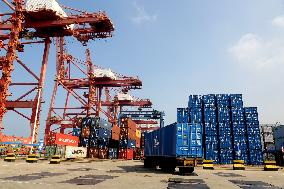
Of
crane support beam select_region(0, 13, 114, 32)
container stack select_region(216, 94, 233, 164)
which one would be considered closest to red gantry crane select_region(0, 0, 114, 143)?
crane support beam select_region(0, 13, 114, 32)

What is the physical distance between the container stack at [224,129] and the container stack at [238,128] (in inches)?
18.0

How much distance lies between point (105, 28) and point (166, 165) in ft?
102

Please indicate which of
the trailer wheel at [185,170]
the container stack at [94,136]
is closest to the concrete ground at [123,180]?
the trailer wheel at [185,170]

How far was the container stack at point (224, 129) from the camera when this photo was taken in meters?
31.5

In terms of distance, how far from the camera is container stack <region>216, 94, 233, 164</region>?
31.5 meters

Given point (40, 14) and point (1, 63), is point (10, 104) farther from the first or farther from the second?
point (40, 14)

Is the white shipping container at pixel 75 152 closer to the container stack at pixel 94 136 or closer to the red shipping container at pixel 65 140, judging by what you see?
the red shipping container at pixel 65 140

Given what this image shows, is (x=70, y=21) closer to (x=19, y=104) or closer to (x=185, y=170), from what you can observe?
(x=19, y=104)

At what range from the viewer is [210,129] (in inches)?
1266

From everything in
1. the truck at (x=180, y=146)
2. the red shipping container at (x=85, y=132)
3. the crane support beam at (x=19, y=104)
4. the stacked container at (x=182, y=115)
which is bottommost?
the truck at (x=180, y=146)

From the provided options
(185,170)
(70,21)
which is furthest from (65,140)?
(185,170)

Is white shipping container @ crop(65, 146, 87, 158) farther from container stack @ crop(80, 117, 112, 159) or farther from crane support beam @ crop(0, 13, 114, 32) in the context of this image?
crane support beam @ crop(0, 13, 114, 32)

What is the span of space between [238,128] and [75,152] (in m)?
23.6

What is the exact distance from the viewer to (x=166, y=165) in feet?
70.6
